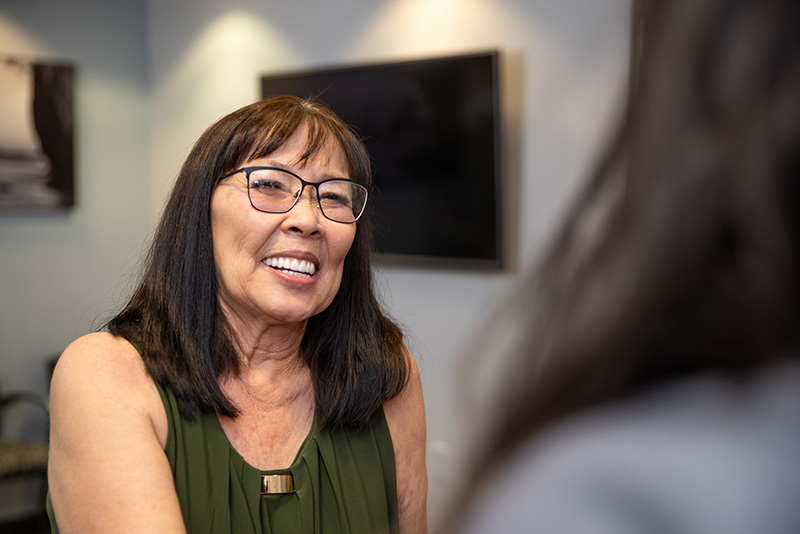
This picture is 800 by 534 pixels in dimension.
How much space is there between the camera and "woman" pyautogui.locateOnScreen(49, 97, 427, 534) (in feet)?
2.49

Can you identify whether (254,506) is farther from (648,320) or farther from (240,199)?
(648,320)

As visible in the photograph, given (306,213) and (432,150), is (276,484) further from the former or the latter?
(432,150)

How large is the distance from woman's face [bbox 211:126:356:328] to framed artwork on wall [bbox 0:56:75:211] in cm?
266

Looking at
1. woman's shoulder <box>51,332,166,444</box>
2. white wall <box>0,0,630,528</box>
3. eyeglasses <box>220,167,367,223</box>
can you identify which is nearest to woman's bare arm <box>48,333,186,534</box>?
woman's shoulder <box>51,332,166,444</box>

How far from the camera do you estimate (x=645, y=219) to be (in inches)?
5.1

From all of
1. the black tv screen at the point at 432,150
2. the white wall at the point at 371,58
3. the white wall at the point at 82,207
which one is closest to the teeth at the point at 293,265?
the white wall at the point at 371,58

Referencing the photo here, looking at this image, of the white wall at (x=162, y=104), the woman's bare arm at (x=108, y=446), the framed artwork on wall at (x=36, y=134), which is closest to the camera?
the woman's bare arm at (x=108, y=446)

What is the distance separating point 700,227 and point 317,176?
2.44 feet

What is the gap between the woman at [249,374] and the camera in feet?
2.49

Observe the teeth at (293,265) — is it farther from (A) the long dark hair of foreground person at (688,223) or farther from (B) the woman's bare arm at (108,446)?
(A) the long dark hair of foreground person at (688,223)

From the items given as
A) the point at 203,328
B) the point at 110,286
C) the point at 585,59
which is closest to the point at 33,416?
the point at 110,286

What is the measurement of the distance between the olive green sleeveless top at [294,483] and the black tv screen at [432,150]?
145cm

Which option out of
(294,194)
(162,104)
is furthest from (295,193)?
(162,104)

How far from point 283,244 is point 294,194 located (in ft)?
0.26
